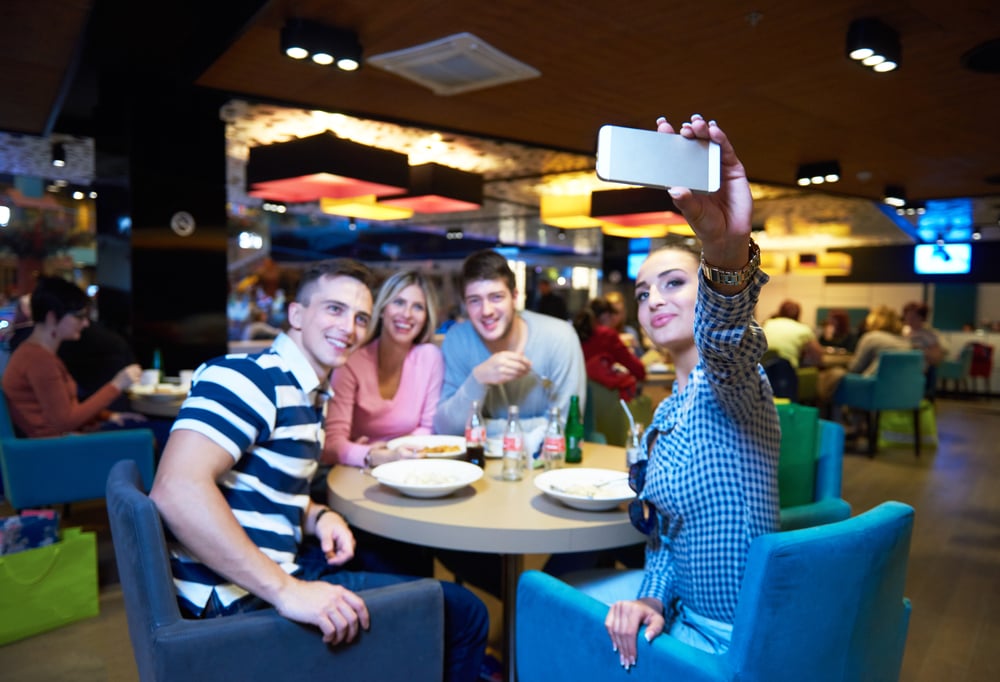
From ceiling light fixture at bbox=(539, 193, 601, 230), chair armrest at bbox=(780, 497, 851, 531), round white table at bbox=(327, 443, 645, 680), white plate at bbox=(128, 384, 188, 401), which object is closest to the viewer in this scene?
round white table at bbox=(327, 443, 645, 680)

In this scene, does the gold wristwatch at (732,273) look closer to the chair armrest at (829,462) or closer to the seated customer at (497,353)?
the chair armrest at (829,462)

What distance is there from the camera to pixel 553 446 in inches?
87.9

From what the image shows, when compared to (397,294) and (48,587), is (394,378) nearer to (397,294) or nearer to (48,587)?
(397,294)

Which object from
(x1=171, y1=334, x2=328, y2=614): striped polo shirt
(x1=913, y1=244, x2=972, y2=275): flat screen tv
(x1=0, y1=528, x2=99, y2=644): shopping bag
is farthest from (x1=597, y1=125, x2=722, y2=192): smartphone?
(x1=913, y1=244, x2=972, y2=275): flat screen tv

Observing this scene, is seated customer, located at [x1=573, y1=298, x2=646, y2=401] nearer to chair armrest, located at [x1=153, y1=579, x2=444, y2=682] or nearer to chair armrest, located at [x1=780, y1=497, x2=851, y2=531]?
chair armrest, located at [x1=780, y1=497, x2=851, y2=531]

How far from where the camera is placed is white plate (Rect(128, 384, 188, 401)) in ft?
12.5

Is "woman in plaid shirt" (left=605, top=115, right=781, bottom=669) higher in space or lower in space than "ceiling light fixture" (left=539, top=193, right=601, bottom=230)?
lower

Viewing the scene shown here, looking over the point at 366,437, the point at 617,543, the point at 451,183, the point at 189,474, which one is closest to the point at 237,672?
the point at 189,474

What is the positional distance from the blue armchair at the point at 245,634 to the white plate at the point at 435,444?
2.36 feet

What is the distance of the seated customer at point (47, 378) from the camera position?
11.1 feet

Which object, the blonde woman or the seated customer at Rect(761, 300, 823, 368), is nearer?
the blonde woman

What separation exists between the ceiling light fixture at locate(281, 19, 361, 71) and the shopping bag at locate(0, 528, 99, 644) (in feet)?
8.47

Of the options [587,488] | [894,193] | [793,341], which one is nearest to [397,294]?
[587,488]

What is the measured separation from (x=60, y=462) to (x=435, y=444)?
85.8 inches
